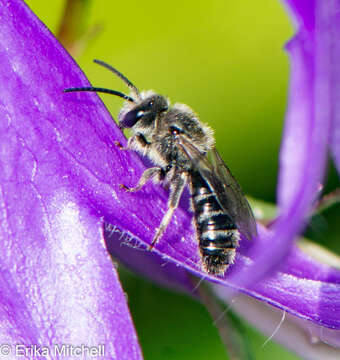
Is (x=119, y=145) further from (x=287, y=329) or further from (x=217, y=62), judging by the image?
(x=217, y=62)

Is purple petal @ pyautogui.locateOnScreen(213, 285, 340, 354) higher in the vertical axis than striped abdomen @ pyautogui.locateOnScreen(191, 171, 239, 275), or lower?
lower

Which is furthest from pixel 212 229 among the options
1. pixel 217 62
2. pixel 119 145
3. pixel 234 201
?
pixel 217 62

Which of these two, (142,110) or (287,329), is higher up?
(142,110)

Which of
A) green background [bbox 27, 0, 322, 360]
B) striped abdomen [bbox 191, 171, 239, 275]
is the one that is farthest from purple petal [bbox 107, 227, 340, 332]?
green background [bbox 27, 0, 322, 360]

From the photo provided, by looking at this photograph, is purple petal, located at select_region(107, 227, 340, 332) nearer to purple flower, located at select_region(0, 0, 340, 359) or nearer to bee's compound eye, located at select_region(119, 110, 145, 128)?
purple flower, located at select_region(0, 0, 340, 359)

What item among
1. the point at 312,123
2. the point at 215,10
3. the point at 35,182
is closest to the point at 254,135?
the point at 215,10
